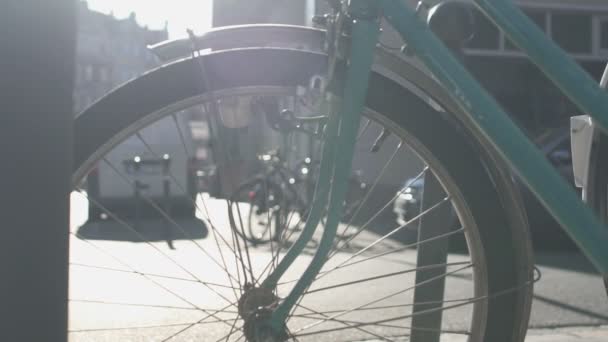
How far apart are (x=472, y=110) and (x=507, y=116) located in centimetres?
8

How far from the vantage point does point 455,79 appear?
1.58 m

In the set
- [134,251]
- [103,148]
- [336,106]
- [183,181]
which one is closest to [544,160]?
[336,106]

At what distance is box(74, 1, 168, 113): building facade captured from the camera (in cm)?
6194

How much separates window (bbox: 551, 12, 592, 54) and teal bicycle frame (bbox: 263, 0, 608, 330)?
14.7m

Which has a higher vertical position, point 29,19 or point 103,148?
point 29,19

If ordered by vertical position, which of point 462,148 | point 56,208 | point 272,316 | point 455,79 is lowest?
point 272,316

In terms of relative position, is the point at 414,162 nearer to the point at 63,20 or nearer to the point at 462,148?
the point at 462,148

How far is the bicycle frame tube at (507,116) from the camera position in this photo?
5.05 ft

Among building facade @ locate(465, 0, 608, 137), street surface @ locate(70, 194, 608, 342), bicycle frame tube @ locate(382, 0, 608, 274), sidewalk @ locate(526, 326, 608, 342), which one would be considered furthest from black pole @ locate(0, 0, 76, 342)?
building facade @ locate(465, 0, 608, 137)

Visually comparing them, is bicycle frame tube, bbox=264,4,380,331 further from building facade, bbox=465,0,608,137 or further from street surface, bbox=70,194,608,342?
building facade, bbox=465,0,608,137

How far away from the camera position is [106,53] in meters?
66.2

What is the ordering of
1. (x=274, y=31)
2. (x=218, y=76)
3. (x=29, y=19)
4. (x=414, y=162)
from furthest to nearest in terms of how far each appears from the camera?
(x=414, y=162)
(x=274, y=31)
(x=218, y=76)
(x=29, y=19)

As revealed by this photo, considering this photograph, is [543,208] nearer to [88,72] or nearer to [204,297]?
[204,297]

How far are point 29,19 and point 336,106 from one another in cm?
72
